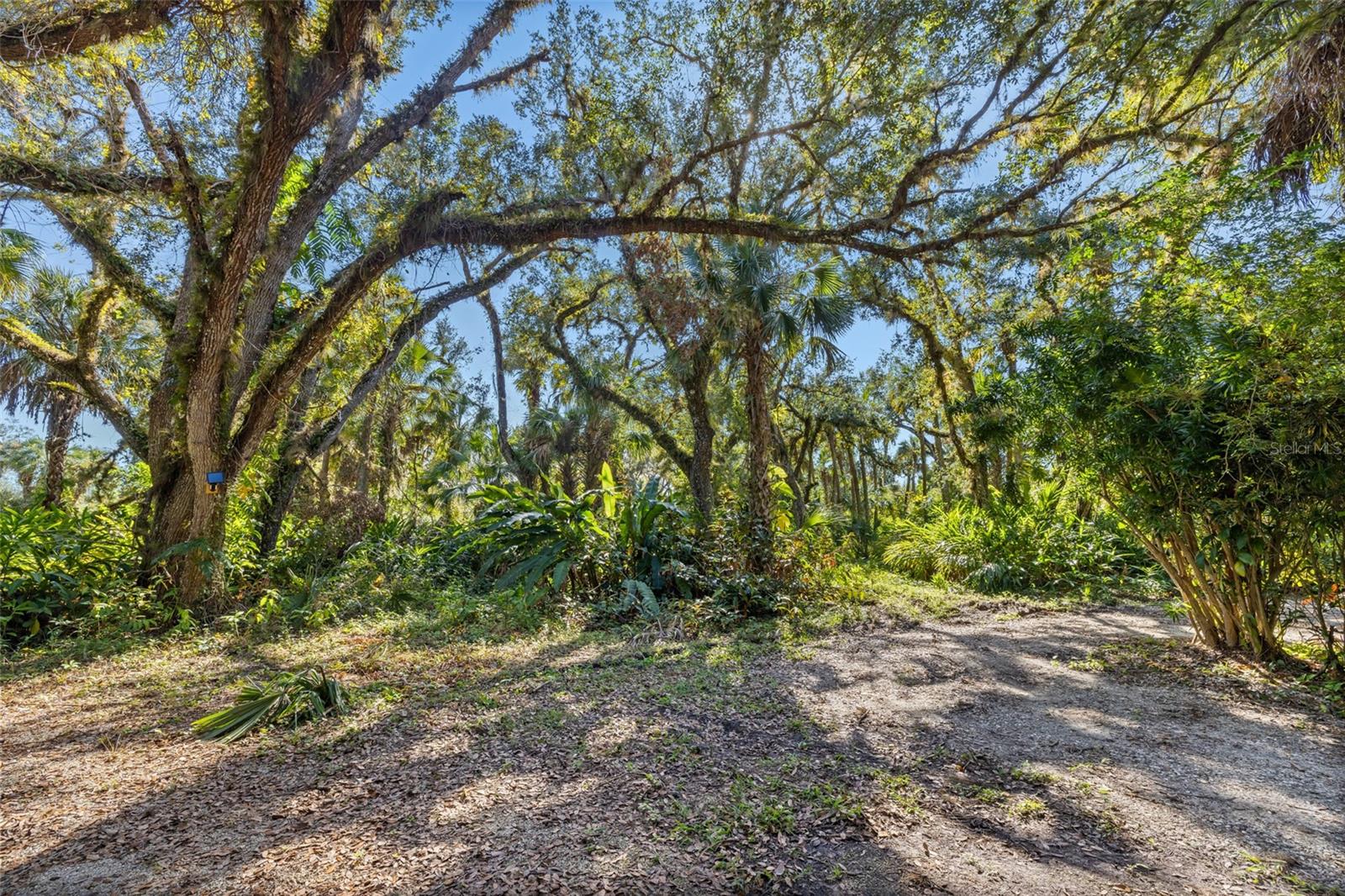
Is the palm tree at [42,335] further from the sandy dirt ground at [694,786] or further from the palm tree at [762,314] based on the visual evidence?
the palm tree at [762,314]

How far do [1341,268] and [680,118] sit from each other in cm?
729

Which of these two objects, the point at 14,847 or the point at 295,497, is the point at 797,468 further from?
the point at 14,847

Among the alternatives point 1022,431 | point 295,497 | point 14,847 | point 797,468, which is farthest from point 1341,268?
point 797,468

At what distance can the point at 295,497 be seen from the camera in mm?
8727

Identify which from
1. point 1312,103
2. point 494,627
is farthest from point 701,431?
point 1312,103

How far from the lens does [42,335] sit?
8.09 m

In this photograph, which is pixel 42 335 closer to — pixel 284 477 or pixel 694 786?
pixel 284 477

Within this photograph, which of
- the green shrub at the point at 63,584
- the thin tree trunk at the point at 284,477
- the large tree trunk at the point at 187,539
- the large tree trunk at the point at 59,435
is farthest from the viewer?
the large tree trunk at the point at 59,435

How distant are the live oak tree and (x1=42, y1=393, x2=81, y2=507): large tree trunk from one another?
10.1ft

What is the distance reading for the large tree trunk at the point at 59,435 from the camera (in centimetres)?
1030

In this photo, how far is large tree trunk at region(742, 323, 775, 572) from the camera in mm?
7047

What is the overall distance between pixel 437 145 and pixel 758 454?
21.5ft
